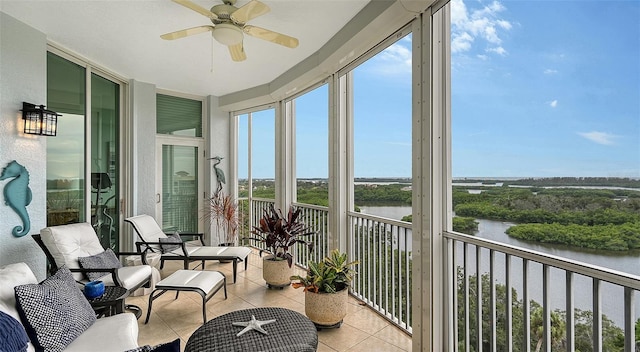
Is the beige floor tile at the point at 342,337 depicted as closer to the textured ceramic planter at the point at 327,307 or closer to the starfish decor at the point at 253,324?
the textured ceramic planter at the point at 327,307

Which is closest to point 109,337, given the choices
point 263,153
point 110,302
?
point 110,302

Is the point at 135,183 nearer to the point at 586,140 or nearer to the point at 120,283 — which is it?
the point at 120,283

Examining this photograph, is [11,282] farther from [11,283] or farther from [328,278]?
[328,278]

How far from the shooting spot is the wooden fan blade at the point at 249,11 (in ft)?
7.07

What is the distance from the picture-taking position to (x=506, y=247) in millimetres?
1879

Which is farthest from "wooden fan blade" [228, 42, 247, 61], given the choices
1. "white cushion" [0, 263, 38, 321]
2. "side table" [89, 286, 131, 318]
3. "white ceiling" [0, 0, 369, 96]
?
"side table" [89, 286, 131, 318]

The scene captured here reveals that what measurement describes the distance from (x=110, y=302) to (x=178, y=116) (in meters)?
3.75

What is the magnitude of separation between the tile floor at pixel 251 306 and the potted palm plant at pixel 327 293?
16 cm

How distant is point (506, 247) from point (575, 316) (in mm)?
450

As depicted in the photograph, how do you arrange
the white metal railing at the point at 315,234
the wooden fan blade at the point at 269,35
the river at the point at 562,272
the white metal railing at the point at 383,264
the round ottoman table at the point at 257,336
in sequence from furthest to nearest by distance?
the white metal railing at the point at 315,234 < the white metal railing at the point at 383,264 < the wooden fan blade at the point at 269,35 < the round ottoman table at the point at 257,336 < the river at the point at 562,272

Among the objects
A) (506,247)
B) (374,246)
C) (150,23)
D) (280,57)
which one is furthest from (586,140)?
(150,23)

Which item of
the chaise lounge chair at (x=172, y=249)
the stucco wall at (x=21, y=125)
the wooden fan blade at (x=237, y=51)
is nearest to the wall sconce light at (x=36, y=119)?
the stucco wall at (x=21, y=125)

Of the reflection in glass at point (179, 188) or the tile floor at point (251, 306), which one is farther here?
the reflection in glass at point (179, 188)

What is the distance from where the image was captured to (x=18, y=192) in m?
2.73
